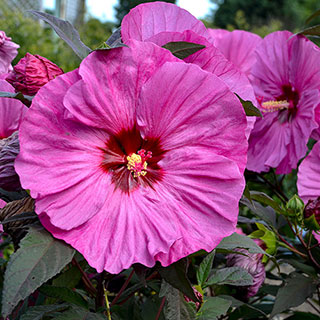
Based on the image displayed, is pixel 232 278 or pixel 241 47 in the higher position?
pixel 241 47

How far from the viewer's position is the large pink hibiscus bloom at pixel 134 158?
50 cm

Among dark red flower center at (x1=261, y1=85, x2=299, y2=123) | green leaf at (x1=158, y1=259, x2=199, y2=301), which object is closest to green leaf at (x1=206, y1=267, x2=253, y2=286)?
green leaf at (x1=158, y1=259, x2=199, y2=301)

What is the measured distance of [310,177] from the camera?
854mm

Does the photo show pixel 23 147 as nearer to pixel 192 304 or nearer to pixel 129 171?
pixel 129 171

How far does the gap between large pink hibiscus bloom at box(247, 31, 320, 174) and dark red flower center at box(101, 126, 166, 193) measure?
46 centimetres

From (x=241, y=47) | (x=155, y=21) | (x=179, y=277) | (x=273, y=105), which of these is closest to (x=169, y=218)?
(x=179, y=277)

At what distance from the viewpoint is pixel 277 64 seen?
1.04 meters

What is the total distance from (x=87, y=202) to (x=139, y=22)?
0.27 meters

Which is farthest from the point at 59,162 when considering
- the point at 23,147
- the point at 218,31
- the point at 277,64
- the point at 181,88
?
the point at 218,31

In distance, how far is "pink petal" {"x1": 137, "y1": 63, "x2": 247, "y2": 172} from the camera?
1.75ft

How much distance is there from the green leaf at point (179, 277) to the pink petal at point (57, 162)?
4.4 inches

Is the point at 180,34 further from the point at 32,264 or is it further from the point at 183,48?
the point at 32,264

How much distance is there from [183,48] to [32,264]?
0.31 m

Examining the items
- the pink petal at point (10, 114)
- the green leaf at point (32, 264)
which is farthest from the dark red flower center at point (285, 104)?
the green leaf at point (32, 264)
